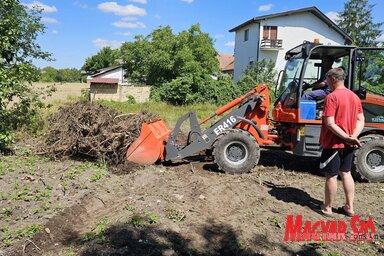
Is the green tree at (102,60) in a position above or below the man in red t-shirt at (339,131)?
above

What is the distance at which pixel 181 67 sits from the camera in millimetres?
28953

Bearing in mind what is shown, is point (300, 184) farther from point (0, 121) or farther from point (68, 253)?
point (0, 121)

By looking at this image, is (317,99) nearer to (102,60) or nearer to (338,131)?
(338,131)

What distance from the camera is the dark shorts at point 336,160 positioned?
5.13m

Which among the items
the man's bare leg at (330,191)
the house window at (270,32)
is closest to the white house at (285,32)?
the house window at (270,32)

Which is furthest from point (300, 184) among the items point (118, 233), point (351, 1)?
point (351, 1)

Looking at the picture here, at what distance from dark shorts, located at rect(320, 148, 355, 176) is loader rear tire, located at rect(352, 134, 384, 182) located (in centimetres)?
194

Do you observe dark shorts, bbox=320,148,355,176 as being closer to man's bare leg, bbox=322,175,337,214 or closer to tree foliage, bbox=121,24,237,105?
man's bare leg, bbox=322,175,337,214

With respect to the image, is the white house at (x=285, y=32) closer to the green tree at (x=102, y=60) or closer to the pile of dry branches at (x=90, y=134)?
the pile of dry branches at (x=90, y=134)

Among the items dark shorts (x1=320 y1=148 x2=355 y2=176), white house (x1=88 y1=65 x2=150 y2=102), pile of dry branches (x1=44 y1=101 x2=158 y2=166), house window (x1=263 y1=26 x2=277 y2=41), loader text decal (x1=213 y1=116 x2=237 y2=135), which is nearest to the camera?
dark shorts (x1=320 y1=148 x2=355 y2=176)

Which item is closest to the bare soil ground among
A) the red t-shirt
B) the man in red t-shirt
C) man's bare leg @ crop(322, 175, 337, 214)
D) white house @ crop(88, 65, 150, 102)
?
man's bare leg @ crop(322, 175, 337, 214)

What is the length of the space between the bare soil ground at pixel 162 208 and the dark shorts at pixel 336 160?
69 cm

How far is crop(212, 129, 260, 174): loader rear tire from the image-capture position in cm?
712

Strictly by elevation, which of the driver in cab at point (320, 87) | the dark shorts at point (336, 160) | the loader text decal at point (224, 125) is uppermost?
the driver in cab at point (320, 87)
